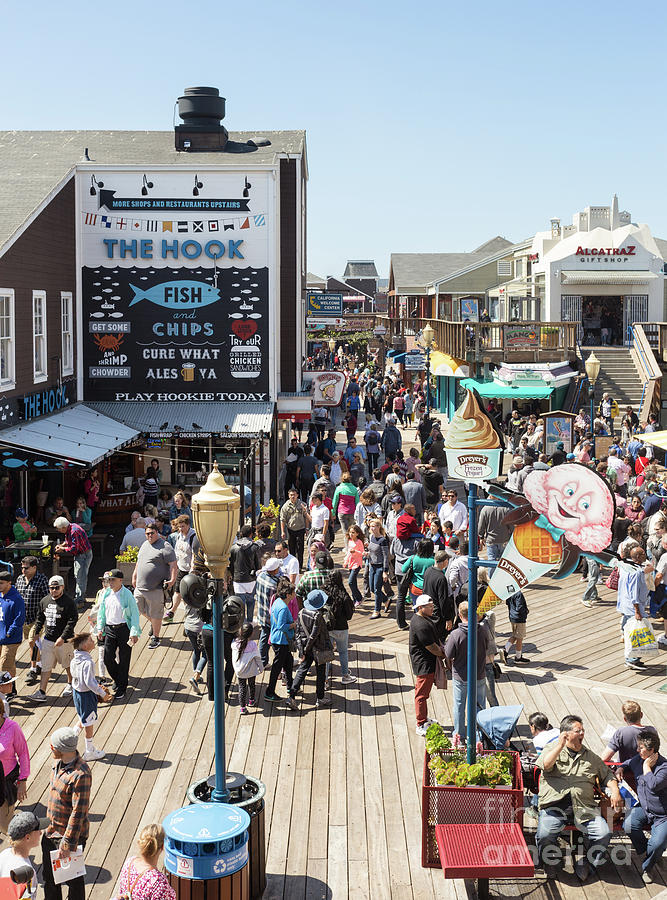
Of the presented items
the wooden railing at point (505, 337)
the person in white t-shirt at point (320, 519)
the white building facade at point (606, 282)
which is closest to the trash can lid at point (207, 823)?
the person in white t-shirt at point (320, 519)

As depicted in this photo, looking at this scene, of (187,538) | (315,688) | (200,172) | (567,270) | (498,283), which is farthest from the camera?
(498,283)

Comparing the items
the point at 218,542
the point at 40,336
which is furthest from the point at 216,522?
the point at 40,336

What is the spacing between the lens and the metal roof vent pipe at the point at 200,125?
1051 inches

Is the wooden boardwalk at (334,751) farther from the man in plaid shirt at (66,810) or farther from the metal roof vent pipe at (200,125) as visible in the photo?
the metal roof vent pipe at (200,125)

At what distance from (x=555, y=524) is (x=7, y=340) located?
13.4 meters

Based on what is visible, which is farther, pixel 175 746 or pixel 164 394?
pixel 164 394

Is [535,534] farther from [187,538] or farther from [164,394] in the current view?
[164,394]

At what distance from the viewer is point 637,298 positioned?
43.4 m

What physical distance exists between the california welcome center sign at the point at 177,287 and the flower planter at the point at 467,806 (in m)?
17.5

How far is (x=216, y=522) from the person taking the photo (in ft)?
25.8

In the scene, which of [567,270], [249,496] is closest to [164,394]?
[249,496]

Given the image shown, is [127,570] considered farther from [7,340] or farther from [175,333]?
[175,333]

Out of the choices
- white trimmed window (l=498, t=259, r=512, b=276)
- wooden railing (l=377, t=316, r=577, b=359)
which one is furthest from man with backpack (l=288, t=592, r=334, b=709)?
white trimmed window (l=498, t=259, r=512, b=276)

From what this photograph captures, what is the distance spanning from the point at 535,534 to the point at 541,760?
1930 millimetres
